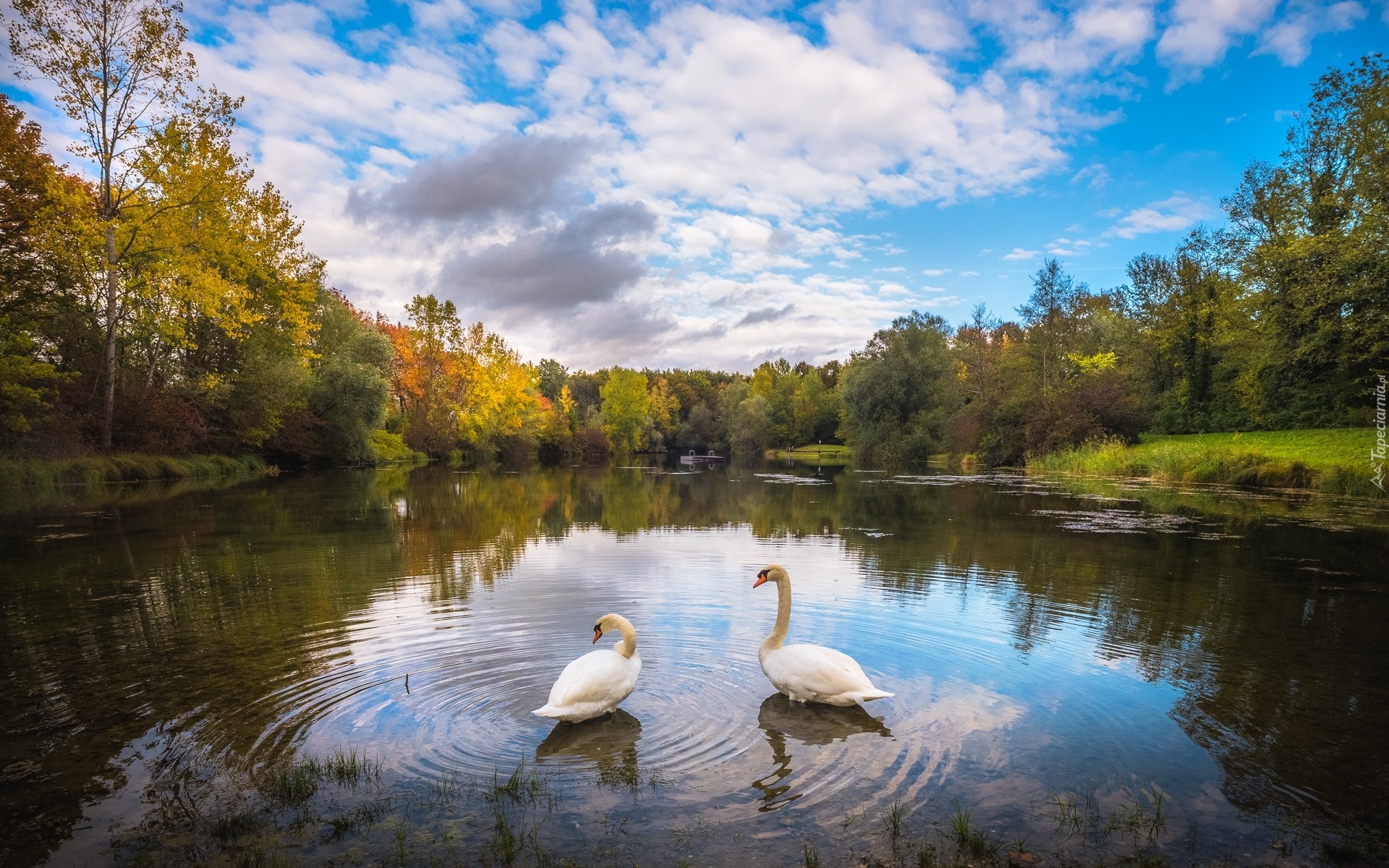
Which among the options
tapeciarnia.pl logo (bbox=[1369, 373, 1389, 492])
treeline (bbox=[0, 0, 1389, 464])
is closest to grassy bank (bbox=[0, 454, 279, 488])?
treeline (bbox=[0, 0, 1389, 464])

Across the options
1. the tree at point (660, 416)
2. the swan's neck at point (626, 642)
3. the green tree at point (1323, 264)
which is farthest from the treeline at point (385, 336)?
the tree at point (660, 416)

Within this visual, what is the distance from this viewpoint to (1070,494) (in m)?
28.4

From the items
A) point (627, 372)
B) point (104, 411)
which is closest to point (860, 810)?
point (104, 411)

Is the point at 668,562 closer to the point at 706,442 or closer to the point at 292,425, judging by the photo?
the point at 292,425

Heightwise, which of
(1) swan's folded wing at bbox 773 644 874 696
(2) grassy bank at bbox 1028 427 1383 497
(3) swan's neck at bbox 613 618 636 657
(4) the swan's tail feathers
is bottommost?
(4) the swan's tail feathers

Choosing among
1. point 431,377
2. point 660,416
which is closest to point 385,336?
point 431,377

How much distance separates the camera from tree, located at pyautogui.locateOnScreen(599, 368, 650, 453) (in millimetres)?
104312

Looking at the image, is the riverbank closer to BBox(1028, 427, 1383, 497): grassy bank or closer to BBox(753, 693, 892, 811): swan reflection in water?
BBox(1028, 427, 1383, 497): grassy bank

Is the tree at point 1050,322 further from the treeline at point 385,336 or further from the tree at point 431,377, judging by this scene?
the tree at point 431,377

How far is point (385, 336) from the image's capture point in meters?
59.5

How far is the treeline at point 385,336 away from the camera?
87.7ft

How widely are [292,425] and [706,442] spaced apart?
91030 millimetres

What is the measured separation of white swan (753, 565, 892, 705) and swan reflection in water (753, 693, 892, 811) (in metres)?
0.09

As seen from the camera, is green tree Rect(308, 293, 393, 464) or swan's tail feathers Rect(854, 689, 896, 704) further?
green tree Rect(308, 293, 393, 464)
